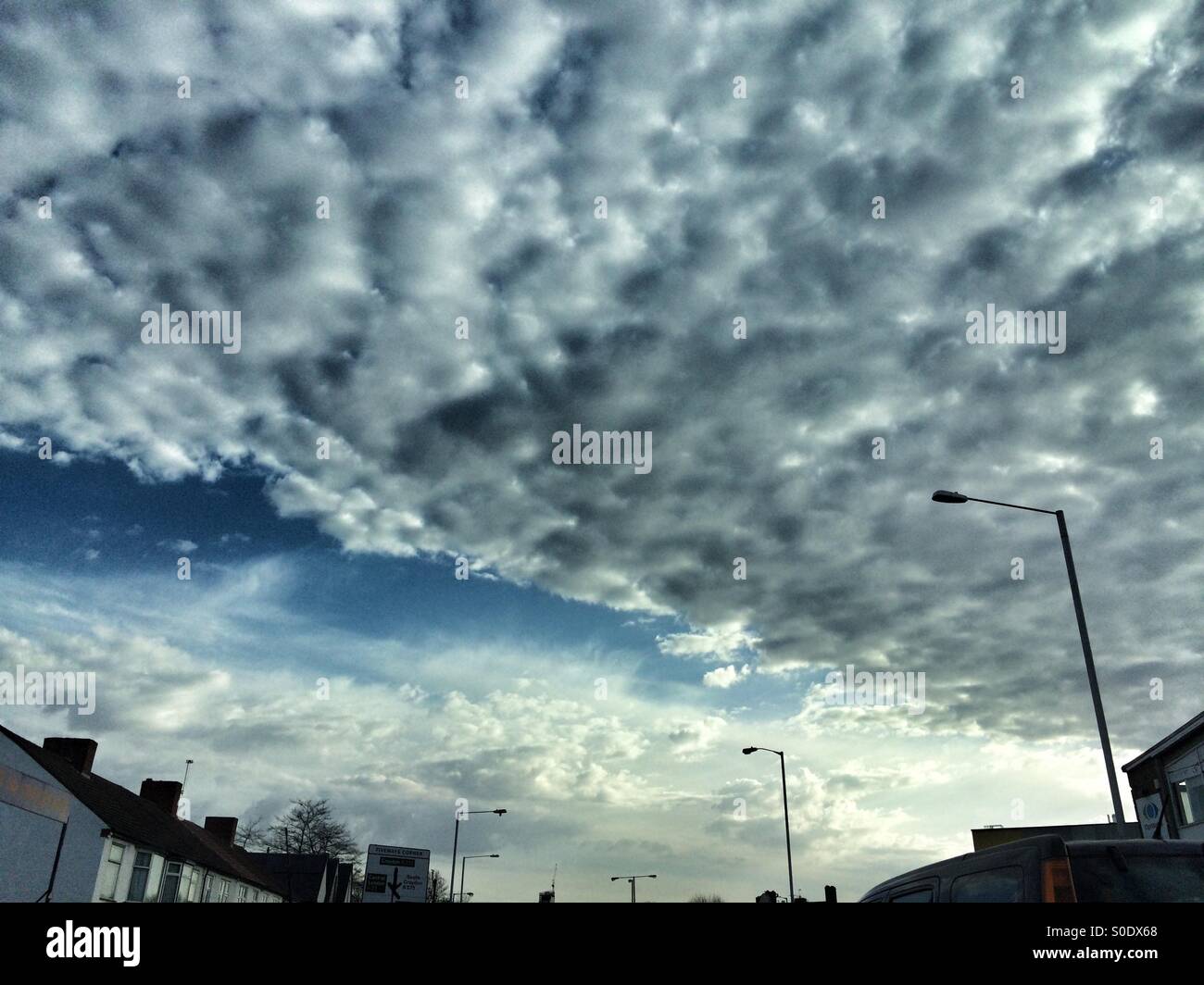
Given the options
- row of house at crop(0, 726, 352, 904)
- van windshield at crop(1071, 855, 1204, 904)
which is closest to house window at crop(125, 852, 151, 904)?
row of house at crop(0, 726, 352, 904)

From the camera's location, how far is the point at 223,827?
2707 inches

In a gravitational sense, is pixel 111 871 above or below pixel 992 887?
above

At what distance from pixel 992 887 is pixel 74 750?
51.3 metres

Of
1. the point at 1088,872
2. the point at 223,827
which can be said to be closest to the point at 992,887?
the point at 1088,872

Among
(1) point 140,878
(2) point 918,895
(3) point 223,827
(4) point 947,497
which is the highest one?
(4) point 947,497

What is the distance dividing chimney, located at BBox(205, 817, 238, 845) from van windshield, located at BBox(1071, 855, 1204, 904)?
74.9 metres

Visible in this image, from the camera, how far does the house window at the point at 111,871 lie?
3800cm

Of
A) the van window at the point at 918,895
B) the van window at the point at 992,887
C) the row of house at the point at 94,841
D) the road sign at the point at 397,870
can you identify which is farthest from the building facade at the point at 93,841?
the van window at the point at 992,887

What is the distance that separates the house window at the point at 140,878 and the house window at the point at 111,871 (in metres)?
1.62

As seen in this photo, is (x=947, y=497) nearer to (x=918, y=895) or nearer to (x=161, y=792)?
(x=918, y=895)

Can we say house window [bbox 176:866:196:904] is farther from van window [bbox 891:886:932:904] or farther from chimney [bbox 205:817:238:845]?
van window [bbox 891:886:932:904]

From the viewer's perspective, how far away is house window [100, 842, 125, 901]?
38000 mm
